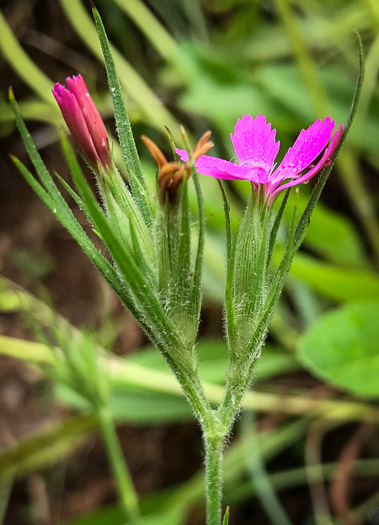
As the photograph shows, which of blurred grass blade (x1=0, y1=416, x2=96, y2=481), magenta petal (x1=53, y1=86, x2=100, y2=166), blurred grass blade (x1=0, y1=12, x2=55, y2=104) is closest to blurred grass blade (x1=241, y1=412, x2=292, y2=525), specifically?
blurred grass blade (x1=0, y1=416, x2=96, y2=481)

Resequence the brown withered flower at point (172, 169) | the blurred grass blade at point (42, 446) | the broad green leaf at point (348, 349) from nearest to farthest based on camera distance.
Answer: the brown withered flower at point (172, 169) < the broad green leaf at point (348, 349) < the blurred grass blade at point (42, 446)

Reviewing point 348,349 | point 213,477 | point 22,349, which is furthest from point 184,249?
point 22,349

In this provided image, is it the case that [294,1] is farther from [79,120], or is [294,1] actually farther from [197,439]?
[79,120]

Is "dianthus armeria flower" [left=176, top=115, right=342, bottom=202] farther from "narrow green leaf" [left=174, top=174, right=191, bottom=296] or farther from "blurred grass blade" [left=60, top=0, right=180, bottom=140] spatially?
"blurred grass blade" [left=60, top=0, right=180, bottom=140]

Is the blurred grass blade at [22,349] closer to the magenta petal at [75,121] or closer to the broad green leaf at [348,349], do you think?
the broad green leaf at [348,349]

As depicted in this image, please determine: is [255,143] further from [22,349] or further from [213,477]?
[22,349]

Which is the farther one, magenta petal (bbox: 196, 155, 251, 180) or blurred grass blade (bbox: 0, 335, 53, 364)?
blurred grass blade (bbox: 0, 335, 53, 364)

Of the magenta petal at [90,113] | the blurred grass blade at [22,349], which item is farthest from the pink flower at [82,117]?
the blurred grass blade at [22,349]
